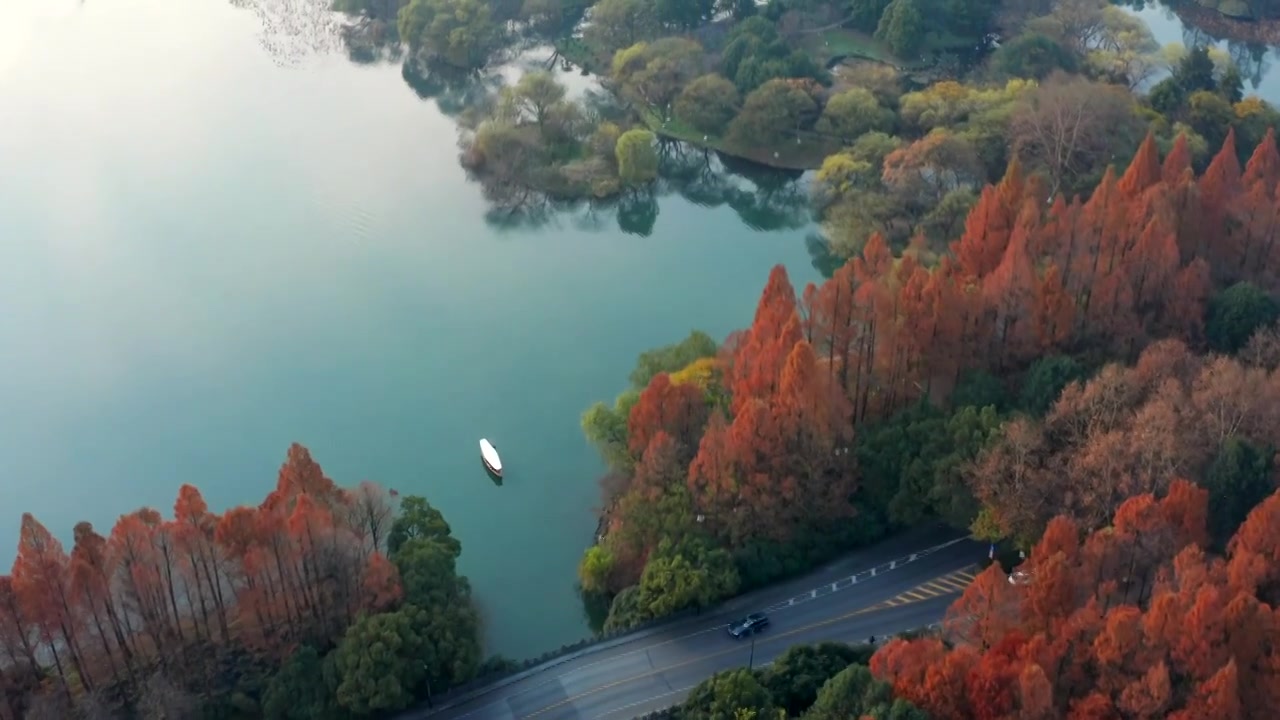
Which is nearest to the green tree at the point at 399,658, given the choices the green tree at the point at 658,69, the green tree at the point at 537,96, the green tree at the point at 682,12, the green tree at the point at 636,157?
the green tree at the point at 636,157

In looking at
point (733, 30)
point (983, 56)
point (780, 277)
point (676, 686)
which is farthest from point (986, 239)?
point (983, 56)

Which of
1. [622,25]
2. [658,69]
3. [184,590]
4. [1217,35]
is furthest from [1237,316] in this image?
[1217,35]

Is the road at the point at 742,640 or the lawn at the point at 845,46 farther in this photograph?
the lawn at the point at 845,46

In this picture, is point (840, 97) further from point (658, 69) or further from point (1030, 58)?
point (1030, 58)

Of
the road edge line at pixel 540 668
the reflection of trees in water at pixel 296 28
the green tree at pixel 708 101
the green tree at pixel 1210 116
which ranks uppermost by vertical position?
the reflection of trees in water at pixel 296 28

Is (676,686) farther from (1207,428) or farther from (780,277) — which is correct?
(1207,428)

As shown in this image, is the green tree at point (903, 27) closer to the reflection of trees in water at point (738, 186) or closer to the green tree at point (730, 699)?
the reflection of trees in water at point (738, 186)

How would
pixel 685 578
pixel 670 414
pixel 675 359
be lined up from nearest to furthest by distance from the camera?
pixel 685 578 < pixel 670 414 < pixel 675 359
